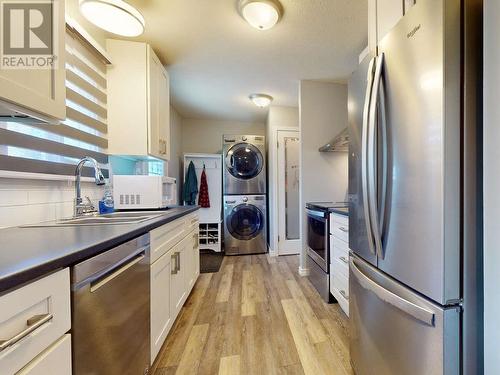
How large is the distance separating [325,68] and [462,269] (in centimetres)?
237

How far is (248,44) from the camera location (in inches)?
78.9

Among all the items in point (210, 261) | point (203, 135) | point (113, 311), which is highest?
point (203, 135)

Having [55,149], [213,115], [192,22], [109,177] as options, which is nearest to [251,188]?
[213,115]

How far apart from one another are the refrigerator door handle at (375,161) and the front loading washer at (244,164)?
2.83 metres

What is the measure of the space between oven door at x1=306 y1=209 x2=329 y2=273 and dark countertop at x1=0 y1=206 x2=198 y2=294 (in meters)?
1.66

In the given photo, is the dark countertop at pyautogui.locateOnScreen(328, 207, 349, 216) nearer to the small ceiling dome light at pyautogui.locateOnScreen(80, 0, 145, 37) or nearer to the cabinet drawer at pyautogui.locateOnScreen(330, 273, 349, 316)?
the cabinet drawer at pyautogui.locateOnScreen(330, 273, 349, 316)

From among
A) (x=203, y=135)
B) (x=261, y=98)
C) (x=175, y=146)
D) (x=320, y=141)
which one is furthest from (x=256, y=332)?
(x=203, y=135)

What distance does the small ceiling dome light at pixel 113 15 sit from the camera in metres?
1.29

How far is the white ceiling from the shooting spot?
64.1 inches

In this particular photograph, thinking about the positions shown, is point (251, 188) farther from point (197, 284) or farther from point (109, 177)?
point (109, 177)

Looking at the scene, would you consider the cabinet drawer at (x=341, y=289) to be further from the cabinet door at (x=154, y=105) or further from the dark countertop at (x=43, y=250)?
the cabinet door at (x=154, y=105)

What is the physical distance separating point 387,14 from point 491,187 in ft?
3.04

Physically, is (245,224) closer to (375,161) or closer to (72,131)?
(72,131)

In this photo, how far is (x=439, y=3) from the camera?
0.69 meters
